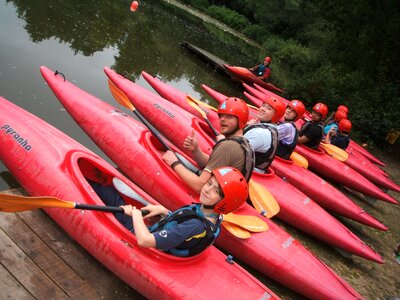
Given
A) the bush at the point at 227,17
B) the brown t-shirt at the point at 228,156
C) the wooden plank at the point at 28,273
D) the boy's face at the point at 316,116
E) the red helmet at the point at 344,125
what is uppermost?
the bush at the point at 227,17

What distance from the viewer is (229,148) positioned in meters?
3.04

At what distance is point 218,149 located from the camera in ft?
10.1

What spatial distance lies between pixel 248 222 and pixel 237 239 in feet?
0.69

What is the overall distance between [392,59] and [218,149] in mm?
12780

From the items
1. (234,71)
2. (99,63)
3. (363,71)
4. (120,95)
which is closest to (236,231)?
(120,95)

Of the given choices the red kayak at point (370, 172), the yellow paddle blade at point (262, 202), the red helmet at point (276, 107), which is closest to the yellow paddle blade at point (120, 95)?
the red helmet at point (276, 107)

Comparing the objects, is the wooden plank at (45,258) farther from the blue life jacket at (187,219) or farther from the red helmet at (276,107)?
the red helmet at (276,107)

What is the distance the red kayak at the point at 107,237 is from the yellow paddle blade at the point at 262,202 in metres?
1.14

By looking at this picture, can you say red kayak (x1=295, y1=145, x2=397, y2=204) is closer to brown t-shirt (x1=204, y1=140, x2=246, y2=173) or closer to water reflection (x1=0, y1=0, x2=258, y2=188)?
water reflection (x1=0, y1=0, x2=258, y2=188)

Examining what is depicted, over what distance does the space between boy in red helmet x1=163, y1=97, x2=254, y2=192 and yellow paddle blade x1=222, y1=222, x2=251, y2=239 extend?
0.44 meters

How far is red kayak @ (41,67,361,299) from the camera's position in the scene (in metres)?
3.64

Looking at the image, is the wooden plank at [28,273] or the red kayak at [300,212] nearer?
the wooden plank at [28,273]

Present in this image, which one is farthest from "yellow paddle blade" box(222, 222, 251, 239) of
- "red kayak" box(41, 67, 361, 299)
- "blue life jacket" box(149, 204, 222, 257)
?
"blue life jacket" box(149, 204, 222, 257)

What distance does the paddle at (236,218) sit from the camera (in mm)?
3322
